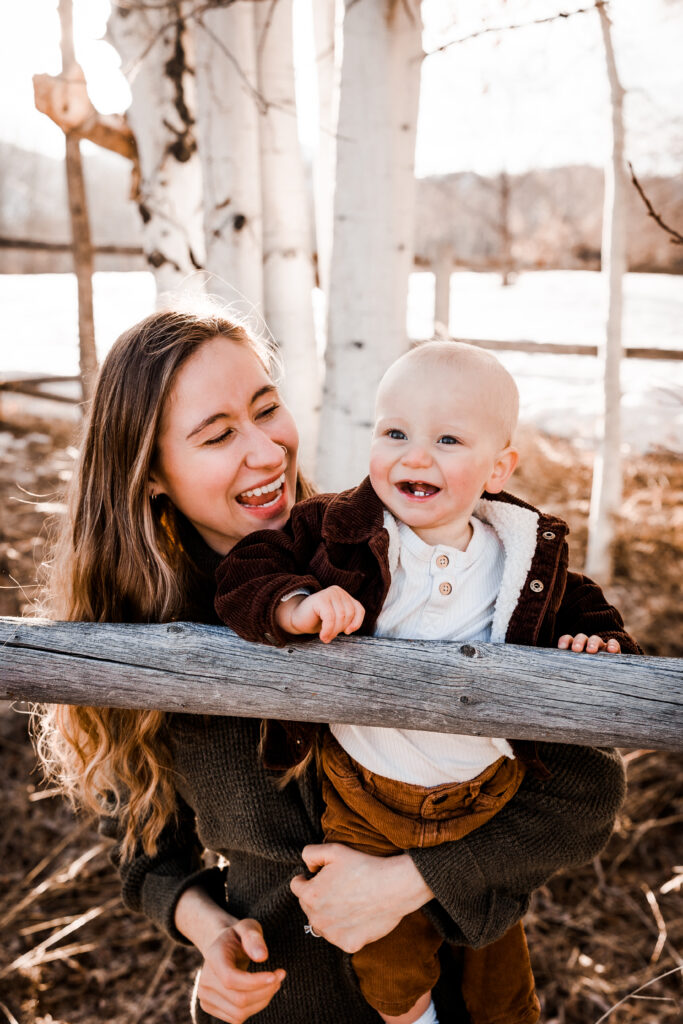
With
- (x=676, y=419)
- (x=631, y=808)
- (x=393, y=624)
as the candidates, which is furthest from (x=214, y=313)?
(x=676, y=419)

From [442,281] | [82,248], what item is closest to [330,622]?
[82,248]

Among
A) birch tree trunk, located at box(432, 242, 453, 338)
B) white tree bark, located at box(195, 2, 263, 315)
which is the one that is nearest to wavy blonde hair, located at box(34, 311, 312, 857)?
white tree bark, located at box(195, 2, 263, 315)

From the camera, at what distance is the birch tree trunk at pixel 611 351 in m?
4.57

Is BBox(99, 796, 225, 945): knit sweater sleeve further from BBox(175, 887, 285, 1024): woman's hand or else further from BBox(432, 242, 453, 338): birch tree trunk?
BBox(432, 242, 453, 338): birch tree trunk

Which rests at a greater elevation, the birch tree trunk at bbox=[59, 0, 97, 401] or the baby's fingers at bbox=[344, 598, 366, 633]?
the birch tree trunk at bbox=[59, 0, 97, 401]

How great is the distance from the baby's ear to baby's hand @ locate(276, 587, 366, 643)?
0.41 meters

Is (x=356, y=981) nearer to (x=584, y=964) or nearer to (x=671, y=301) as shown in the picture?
(x=584, y=964)

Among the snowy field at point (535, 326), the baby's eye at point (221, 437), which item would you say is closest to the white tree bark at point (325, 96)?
the baby's eye at point (221, 437)

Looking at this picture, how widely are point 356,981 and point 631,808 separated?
2385 millimetres

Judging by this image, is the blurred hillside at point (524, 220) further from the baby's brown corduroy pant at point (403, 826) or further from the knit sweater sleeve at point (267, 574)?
the baby's brown corduroy pant at point (403, 826)

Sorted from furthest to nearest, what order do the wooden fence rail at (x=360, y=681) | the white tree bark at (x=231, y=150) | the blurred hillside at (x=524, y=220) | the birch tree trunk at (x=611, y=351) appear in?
the blurred hillside at (x=524, y=220), the birch tree trunk at (x=611, y=351), the white tree bark at (x=231, y=150), the wooden fence rail at (x=360, y=681)

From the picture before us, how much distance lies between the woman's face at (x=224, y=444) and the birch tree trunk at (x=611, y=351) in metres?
3.85

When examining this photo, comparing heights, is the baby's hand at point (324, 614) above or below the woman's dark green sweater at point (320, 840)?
above

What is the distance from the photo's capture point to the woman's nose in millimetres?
1604
